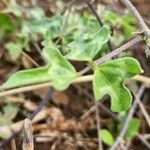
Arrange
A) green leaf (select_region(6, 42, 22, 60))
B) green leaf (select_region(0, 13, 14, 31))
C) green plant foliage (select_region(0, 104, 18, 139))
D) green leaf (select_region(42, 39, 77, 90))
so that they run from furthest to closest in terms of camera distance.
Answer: green leaf (select_region(0, 13, 14, 31)), green leaf (select_region(6, 42, 22, 60)), green plant foliage (select_region(0, 104, 18, 139)), green leaf (select_region(42, 39, 77, 90))

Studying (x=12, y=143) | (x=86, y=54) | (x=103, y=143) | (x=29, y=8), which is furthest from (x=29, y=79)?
(x=29, y=8)

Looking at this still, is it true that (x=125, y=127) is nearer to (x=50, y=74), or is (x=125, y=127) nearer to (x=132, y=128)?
(x=132, y=128)

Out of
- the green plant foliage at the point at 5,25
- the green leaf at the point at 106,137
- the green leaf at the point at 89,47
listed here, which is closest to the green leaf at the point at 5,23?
the green plant foliage at the point at 5,25

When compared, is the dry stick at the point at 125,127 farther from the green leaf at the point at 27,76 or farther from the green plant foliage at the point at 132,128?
the green leaf at the point at 27,76

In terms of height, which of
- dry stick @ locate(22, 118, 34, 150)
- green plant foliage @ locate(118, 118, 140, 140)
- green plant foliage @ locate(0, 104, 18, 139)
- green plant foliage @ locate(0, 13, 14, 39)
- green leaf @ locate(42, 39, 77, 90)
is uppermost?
green plant foliage @ locate(0, 13, 14, 39)

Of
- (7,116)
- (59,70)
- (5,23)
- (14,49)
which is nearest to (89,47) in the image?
(59,70)

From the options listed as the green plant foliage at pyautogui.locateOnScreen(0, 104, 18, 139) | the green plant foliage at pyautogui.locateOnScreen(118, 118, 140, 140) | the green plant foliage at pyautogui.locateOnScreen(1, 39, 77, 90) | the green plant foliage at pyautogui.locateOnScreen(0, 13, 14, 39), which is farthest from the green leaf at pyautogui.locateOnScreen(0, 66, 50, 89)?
the green plant foliage at pyautogui.locateOnScreen(0, 13, 14, 39)

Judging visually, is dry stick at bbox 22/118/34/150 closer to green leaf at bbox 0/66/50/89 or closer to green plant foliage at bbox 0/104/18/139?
green leaf at bbox 0/66/50/89
